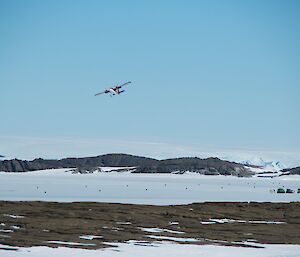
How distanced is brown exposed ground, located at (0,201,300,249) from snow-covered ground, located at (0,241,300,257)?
3.21 ft

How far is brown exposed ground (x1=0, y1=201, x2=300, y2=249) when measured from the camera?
2600 centimetres

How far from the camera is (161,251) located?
75.8 ft

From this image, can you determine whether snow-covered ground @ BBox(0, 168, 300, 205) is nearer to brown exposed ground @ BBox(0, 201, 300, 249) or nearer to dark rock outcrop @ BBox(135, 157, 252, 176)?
brown exposed ground @ BBox(0, 201, 300, 249)

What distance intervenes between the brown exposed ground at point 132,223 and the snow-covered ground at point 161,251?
3.21 ft

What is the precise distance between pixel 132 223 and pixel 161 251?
8.94 meters

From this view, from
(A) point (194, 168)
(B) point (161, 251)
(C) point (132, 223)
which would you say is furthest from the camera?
(A) point (194, 168)

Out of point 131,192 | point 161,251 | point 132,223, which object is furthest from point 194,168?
point 161,251

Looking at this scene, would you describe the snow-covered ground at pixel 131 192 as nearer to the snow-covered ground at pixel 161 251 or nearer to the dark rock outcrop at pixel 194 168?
the snow-covered ground at pixel 161 251

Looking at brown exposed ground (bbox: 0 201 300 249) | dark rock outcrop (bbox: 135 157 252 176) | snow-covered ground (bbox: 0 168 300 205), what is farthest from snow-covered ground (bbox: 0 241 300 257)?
dark rock outcrop (bbox: 135 157 252 176)

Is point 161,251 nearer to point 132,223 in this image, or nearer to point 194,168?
point 132,223

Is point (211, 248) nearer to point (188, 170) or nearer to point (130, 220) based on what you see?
point (130, 220)

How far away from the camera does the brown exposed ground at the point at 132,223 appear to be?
2600 cm

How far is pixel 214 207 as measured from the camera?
42844 mm

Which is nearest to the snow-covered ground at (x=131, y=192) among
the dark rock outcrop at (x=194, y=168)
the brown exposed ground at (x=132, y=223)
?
the brown exposed ground at (x=132, y=223)
